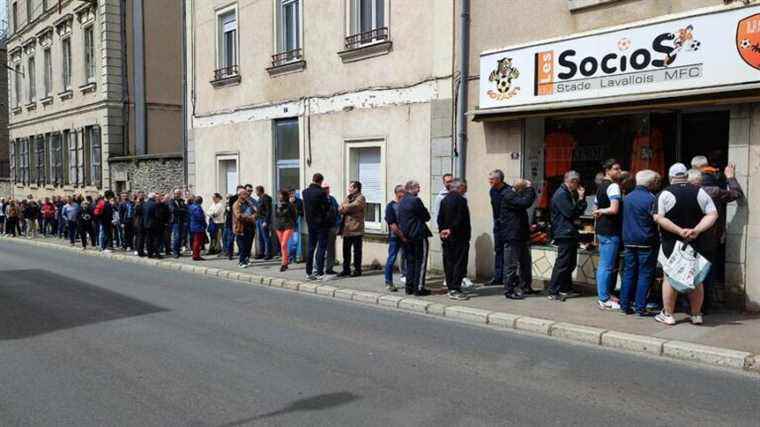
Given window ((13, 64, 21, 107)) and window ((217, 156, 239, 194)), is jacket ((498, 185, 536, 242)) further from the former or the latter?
window ((13, 64, 21, 107))

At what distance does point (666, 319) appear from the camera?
7.53m

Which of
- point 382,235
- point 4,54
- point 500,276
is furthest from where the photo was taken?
point 4,54

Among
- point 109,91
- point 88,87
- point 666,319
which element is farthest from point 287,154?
point 88,87

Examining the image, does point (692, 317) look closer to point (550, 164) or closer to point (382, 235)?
point (550, 164)

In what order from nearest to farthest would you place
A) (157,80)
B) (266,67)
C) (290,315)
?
(290,315) < (266,67) < (157,80)

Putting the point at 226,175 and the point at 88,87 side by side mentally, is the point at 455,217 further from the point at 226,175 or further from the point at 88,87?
the point at 88,87

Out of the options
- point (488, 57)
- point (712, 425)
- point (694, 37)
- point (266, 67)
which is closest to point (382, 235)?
point (488, 57)

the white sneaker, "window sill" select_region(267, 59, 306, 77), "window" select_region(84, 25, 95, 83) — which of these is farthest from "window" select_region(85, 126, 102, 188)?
the white sneaker

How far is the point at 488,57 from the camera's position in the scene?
420 inches

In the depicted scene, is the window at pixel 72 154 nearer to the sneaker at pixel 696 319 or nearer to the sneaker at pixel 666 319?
the sneaker at pixel 666 319

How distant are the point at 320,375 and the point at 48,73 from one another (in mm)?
A: 31208

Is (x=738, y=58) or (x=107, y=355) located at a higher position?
(x=738, y=58)

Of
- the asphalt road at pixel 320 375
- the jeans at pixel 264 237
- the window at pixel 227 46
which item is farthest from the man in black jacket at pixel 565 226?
the window at pixel 227 46

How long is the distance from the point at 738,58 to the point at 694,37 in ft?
1.99
